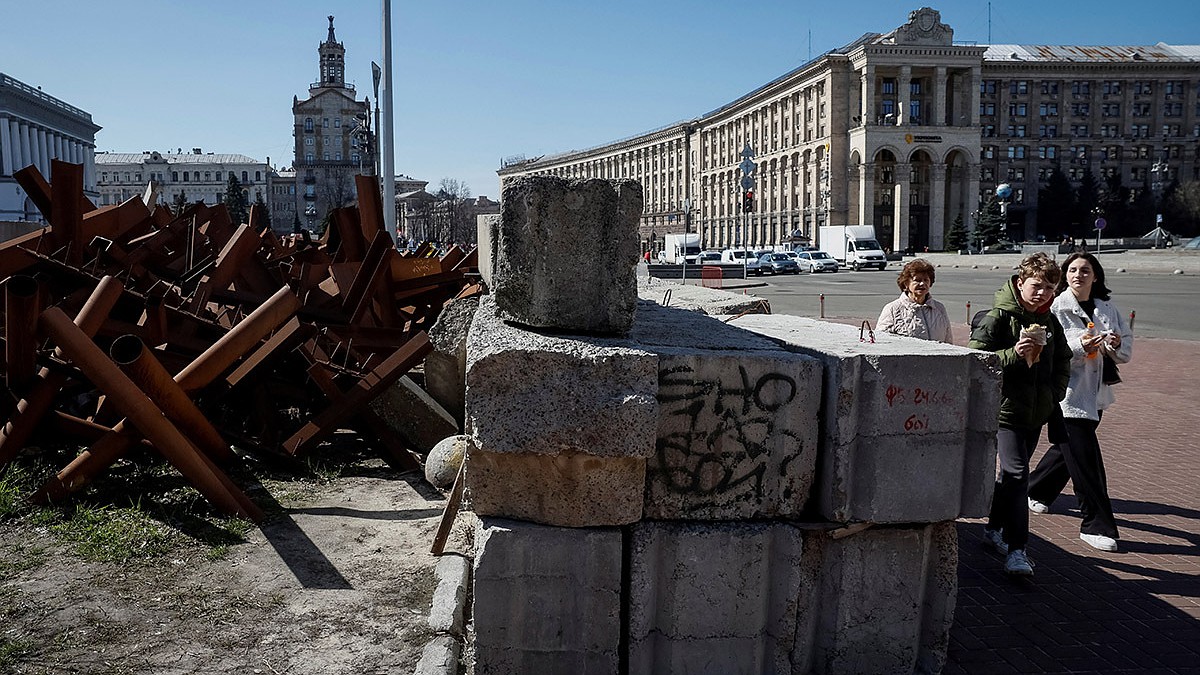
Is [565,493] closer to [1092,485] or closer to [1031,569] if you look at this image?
[1031,569]

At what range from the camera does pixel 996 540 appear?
17.3ft

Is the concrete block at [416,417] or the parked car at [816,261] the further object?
the parked car at [816,261]

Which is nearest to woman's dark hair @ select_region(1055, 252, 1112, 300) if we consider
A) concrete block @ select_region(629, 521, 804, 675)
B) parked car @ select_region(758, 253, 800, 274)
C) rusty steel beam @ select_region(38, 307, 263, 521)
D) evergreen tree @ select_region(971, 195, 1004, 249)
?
concrete block @ select_region(629, 521, 804, 675)

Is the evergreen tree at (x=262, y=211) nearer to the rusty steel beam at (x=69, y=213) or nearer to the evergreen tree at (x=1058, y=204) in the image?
the rusty steel beam at (x=69, y=213)

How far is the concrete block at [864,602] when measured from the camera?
3.43 metres

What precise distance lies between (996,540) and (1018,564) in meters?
0.53

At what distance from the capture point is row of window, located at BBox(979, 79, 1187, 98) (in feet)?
319

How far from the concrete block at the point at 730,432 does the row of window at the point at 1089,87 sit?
106 m

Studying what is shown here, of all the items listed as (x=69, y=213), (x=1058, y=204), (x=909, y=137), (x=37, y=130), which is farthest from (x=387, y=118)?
(x=37, y=130)

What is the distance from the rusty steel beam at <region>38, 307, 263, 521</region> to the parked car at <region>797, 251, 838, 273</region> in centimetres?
4808

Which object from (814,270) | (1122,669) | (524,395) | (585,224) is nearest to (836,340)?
(585,224)

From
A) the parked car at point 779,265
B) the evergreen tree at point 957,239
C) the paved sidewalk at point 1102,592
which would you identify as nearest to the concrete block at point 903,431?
the paved sidewalk at point 1102,592

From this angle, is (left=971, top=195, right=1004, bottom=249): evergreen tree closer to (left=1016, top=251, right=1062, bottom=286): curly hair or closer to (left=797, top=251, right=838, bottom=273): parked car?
(left=797, top=251, right=838, bottom=273): parked car

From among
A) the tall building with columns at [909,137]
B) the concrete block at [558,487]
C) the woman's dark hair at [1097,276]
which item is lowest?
the concrete block at [558,487]
